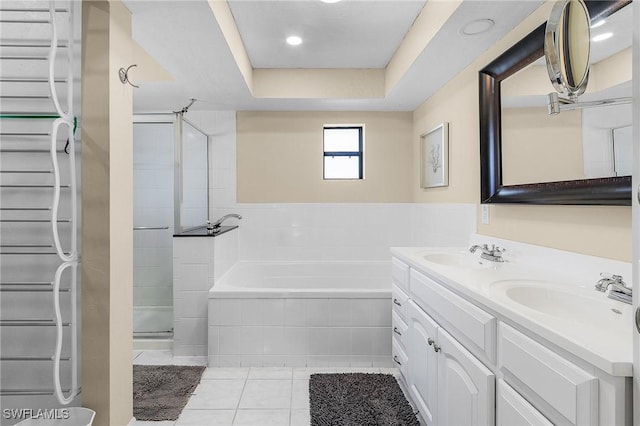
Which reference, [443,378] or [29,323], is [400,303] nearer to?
[443,378]

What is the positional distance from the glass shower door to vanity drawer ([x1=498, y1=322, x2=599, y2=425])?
326 cm

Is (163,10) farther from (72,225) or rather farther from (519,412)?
(519,412)

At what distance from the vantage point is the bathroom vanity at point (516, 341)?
0.74 metres

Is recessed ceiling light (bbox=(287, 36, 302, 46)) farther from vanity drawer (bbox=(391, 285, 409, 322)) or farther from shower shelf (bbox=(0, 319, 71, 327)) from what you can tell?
shower shelf (bbox=(0, 319, 71, 327))

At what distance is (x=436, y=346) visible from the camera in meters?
1.51

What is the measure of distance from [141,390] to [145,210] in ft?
6.22

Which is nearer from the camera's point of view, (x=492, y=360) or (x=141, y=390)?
(x=492, y=360)

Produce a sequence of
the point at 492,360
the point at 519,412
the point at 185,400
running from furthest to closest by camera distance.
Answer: the point at 185,400 < the point at 492,360 < the point at 519,412

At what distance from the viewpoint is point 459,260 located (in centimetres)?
200

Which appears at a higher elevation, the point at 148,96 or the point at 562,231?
the point at 148,96

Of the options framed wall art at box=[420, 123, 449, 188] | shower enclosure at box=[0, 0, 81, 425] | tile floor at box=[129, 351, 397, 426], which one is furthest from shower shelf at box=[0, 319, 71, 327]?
framed wall art at box=[420, 123, 449, 188]

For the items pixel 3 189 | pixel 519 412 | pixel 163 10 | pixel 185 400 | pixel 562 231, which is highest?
pixel 163 10

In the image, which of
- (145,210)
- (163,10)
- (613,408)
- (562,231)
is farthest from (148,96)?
(613,408)

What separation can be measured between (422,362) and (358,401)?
0.59 m
